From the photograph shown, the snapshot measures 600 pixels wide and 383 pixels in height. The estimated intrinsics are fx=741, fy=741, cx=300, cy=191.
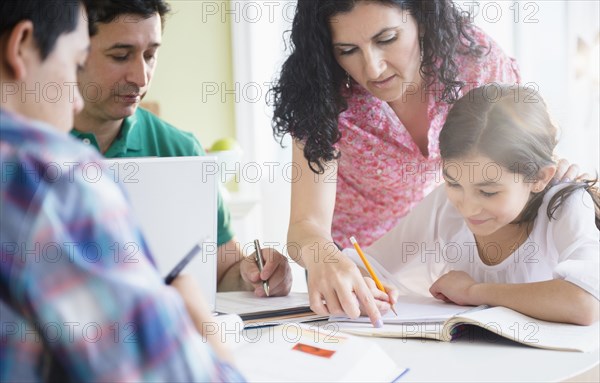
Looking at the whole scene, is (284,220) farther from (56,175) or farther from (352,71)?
(56,175)

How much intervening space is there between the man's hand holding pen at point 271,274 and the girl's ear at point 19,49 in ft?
2.74

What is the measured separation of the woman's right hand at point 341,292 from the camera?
1.08m

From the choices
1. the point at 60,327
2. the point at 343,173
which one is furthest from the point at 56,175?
the point at 343,173

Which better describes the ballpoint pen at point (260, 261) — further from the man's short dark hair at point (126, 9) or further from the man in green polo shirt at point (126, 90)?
the man's short dark hair at point (126, 9)

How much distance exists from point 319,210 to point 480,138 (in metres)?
0.34

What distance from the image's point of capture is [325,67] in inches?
58.3

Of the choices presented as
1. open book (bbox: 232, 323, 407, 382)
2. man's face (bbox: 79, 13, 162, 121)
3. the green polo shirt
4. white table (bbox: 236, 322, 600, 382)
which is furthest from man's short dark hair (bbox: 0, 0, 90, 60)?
the green polo shirt

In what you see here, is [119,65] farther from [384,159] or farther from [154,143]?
[384,159]

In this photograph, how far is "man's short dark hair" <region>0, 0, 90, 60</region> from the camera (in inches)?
21.4

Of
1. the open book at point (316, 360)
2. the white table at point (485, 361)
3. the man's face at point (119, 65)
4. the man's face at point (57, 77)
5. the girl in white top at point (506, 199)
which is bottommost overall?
the white table at point (485, 361)

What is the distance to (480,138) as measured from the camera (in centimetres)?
131

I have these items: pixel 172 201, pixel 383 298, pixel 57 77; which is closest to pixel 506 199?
pixel 383 298

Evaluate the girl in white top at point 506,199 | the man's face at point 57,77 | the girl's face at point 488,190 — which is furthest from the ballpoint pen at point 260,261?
the man's face at point 57,77

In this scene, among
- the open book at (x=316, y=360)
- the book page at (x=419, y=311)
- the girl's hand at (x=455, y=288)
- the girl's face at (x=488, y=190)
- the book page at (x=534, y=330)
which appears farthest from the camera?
the girl's face at (x=488, y=190)
